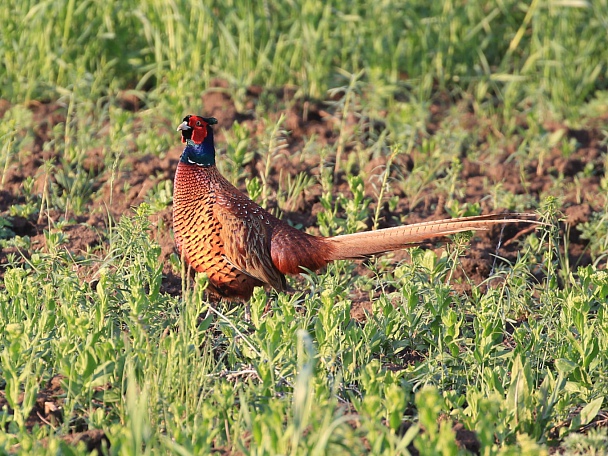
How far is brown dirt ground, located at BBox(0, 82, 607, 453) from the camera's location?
14.7ft

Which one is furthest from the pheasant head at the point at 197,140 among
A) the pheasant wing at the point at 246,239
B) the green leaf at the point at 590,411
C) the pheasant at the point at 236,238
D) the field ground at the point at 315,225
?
the green leaf at the point at 590,411

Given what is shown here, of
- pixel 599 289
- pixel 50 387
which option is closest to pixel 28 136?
pixel 50 387

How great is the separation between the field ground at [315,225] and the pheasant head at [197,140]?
1.27 feet

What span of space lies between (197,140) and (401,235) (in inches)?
38.2

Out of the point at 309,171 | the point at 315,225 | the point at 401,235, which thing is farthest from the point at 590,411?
the point at 309,171

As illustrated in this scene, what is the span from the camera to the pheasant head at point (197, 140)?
4.10 metres

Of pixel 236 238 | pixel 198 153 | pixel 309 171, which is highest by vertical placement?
pixel 198 153

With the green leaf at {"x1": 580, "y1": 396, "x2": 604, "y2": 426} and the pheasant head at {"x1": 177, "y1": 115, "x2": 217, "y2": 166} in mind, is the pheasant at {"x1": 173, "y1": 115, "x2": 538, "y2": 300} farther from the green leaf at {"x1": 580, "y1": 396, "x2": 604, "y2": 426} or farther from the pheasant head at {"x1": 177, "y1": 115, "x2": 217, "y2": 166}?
the green leaf at {"x1": 580, "y1": 396, "x2": 604, "y2": 426}

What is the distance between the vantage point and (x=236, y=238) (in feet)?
13.0

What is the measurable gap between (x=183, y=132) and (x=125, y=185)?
1.10 m

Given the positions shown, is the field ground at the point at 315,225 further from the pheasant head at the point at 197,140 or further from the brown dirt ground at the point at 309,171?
the pheasant head at the point at 197,140

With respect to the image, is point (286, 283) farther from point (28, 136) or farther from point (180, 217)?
point (28, 136)

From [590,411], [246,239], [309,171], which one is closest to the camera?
[590,411]

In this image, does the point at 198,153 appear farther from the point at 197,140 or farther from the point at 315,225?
the point at 315,225
